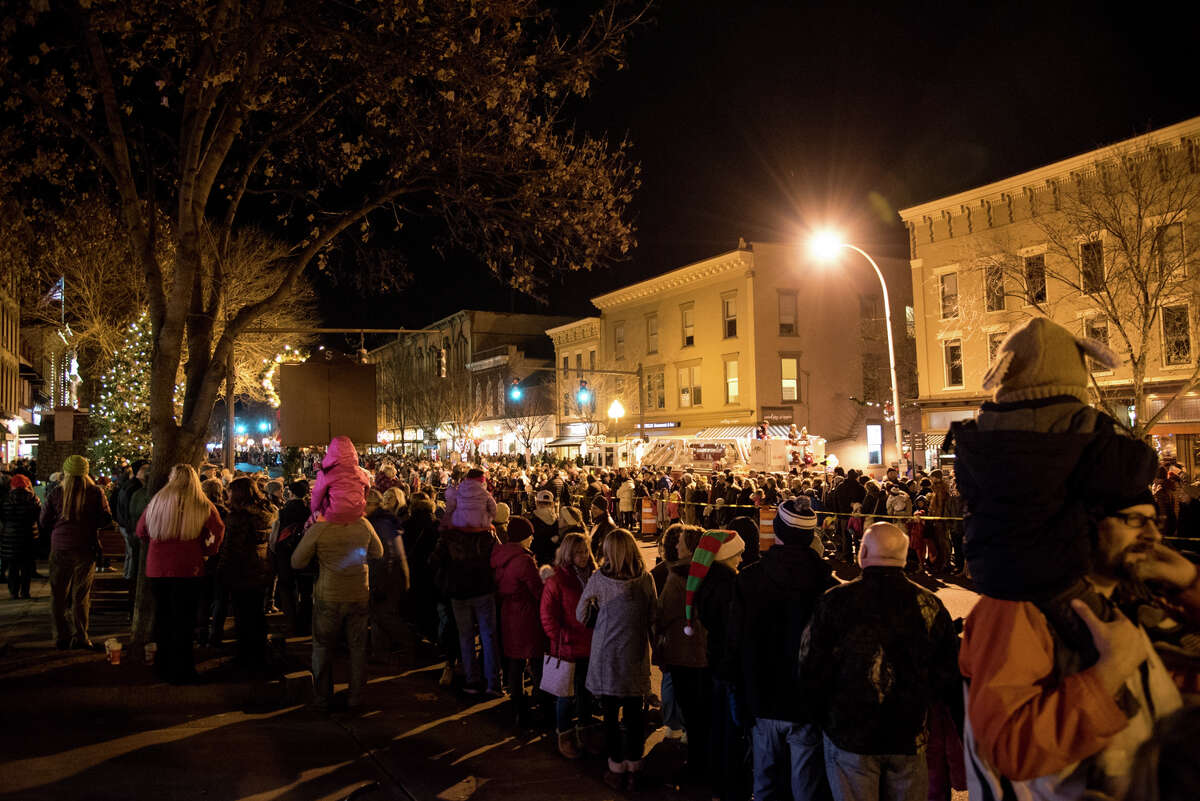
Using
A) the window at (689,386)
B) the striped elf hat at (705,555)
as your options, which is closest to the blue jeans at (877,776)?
the striped elf hat at (705,555)

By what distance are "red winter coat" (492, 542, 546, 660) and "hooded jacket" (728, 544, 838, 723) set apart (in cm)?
278

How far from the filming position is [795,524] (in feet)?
15.3

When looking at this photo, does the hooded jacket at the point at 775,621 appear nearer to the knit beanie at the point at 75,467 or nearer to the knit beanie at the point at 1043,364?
the knit beanie at the point at 1043,364

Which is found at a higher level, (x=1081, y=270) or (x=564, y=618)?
(x=1081, y=270)

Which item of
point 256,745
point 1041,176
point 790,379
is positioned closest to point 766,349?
point 790,379

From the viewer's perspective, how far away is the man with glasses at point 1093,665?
7.18ft

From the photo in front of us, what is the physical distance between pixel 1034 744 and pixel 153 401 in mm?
9641

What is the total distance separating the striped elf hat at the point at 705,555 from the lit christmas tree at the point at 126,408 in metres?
22.4

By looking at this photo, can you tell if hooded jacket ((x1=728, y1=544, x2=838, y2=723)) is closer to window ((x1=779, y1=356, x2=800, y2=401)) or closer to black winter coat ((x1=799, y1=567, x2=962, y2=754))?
black winter coat ((x1=799, y1=567, x2=962, y2=754))

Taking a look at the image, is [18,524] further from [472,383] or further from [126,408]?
[472,383]

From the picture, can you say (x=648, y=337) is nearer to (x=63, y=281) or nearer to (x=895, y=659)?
(x=63, y=281)

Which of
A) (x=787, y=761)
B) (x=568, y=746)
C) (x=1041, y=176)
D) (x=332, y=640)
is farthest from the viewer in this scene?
(x=1041, y=176)

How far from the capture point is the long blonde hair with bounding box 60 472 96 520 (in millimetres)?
9070

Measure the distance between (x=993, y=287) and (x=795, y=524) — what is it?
2514 cm
